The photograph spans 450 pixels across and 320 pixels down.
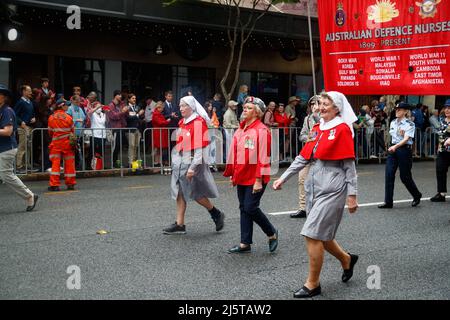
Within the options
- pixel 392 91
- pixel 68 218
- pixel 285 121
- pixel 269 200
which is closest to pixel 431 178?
pixel 285 121

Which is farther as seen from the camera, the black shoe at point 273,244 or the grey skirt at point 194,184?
the grey skirt at point 194,184

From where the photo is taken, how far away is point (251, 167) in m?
7.06

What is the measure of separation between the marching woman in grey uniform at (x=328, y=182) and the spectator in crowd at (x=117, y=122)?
9.75 metres

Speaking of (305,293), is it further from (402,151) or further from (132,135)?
(132,135)

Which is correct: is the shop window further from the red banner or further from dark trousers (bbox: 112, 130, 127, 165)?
the red banner

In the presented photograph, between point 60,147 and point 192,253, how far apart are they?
5874 mm

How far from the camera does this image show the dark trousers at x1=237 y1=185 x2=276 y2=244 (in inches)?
278

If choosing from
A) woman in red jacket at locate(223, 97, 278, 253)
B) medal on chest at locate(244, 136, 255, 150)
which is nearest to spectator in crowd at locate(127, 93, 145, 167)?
woman in red jacket at locate(223, 97, 278, 253)

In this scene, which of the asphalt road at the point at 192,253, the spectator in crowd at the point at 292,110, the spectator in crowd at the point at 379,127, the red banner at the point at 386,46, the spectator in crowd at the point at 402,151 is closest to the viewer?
the asphalt road at the point at 192,253

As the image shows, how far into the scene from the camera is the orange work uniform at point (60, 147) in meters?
12.0

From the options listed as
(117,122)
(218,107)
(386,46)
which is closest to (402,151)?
(386,46)

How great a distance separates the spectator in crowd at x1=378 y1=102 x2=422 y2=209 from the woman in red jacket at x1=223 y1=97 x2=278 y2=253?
4120 millimetres

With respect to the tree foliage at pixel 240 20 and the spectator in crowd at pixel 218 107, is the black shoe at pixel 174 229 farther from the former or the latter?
the tree foliage at pixel 240 20

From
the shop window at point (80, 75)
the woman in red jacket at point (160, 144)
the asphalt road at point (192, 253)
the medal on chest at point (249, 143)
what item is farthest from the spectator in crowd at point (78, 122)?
the medal on chest at point (249, 143)
